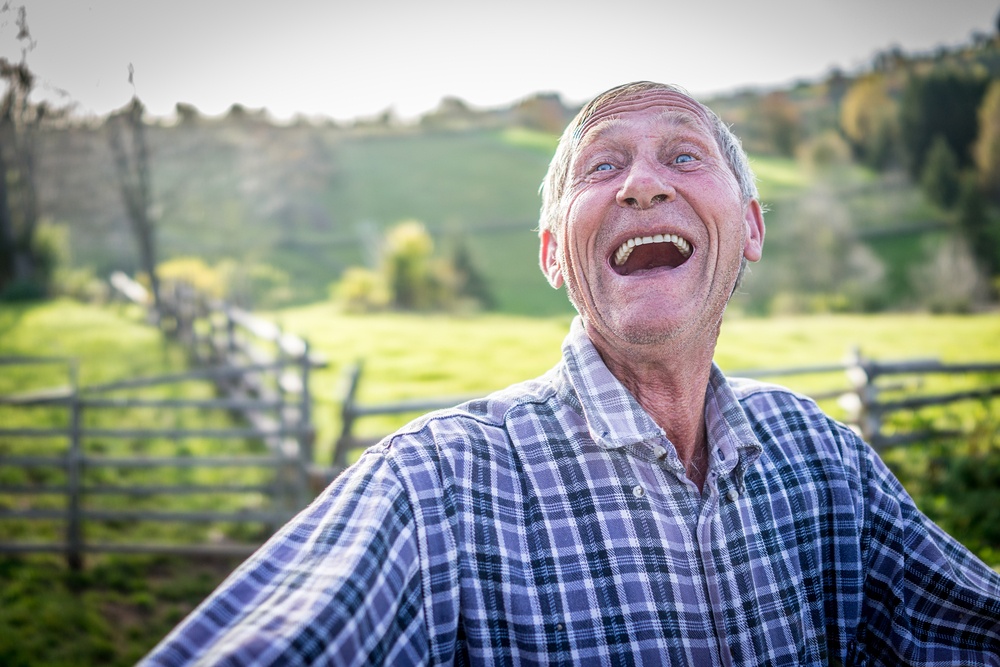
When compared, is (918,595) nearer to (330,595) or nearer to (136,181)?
(330,595)

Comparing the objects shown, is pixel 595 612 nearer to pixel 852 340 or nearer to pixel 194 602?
pixel 194 602

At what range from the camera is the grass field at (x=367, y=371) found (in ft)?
15.1

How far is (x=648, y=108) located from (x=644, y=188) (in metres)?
0.25

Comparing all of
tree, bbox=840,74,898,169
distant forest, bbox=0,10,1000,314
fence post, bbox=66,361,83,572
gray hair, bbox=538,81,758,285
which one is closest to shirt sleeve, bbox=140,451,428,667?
gray hair, bbox=538,81,758,285

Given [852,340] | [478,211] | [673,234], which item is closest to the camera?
[673,234]

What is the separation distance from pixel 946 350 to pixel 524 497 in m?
11.6

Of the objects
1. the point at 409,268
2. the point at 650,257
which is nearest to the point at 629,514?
the point at 650,257

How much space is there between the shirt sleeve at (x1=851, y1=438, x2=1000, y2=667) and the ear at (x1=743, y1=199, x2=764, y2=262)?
61 centimetres

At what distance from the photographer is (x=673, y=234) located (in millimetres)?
1402

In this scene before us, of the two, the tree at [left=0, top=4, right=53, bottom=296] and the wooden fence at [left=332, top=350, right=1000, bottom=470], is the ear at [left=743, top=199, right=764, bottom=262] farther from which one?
the wooden fence at [left=332, top=350, right=1000, bottom=470]

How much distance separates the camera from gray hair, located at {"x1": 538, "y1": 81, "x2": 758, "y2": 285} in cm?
152

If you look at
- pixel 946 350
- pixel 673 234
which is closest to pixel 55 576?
pixel 673 234

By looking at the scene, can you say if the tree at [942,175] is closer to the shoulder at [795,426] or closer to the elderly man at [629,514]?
the shoulder at [795,426]

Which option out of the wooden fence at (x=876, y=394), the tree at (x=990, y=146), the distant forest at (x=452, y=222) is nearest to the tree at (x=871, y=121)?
the distant forest at (x=452, y=222)
